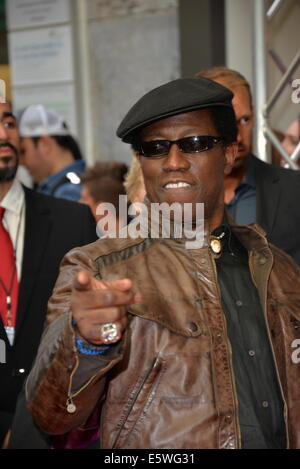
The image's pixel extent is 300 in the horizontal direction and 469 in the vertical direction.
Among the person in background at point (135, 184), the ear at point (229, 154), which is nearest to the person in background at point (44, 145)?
the person in background at point (135, 184)

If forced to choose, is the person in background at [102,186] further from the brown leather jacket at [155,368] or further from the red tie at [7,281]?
the brown leather jacket at [155,368]

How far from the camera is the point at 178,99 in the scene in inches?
90.7

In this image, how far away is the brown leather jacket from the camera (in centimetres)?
197

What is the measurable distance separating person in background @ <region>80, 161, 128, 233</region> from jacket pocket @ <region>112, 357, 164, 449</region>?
6.75 feet

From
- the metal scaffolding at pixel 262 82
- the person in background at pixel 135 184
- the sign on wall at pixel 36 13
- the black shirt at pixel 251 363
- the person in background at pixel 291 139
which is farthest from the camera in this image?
the sign on wall at pixel 36 13

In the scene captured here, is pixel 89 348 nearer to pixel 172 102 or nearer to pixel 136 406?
pixel 136 406

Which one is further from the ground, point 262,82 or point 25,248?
point 262,82

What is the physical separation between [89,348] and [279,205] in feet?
5.93

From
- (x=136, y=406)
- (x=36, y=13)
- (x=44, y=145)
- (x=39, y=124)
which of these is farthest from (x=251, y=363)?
(x=36, y=13)

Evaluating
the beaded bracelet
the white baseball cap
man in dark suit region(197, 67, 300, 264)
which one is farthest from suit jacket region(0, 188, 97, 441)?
the white baseball cap

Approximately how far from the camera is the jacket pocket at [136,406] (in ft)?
6.58

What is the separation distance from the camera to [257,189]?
3.56 metres

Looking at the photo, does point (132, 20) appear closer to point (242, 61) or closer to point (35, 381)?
point (242, 61)
